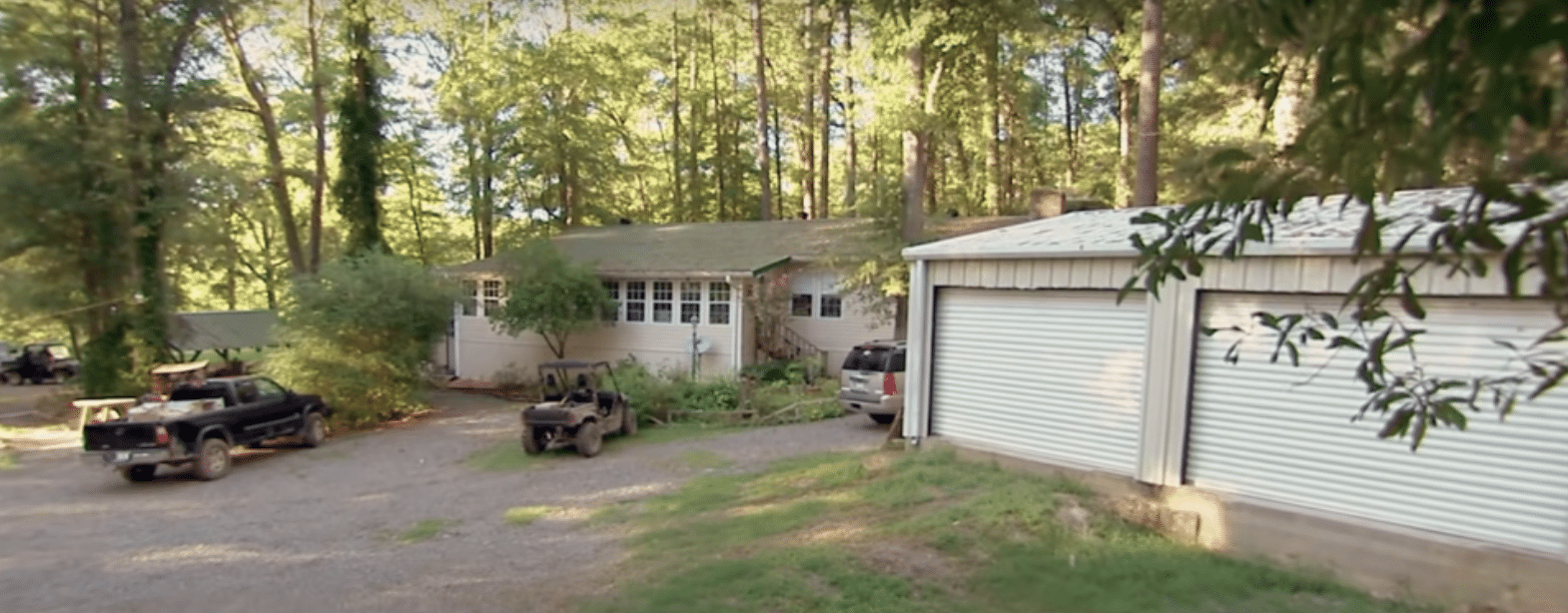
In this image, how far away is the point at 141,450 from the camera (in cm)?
1281

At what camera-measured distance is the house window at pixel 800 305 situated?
22.7 metres

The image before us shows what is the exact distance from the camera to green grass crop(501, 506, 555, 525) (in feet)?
32.5

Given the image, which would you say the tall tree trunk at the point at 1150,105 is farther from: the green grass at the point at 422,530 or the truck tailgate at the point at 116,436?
the truck tailgate at the point at 116,436

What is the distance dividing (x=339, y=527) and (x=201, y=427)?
510 centimetres

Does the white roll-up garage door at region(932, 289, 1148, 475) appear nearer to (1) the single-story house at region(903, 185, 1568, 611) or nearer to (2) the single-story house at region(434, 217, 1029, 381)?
(1) the single-story house at region(903, 185, 1568, 611)

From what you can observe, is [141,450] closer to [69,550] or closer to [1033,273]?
[69,550]

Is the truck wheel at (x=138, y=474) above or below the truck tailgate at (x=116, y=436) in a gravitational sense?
below

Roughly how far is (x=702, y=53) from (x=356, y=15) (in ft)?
45.7

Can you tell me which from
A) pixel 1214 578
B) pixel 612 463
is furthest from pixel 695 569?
pixel 612 463

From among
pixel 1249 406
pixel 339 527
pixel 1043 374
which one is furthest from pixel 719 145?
pixel 1249 406

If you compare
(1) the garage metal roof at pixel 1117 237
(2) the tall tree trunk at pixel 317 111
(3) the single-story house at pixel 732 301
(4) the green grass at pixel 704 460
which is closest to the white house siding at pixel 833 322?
(3) the single-story house at pixel 732 301

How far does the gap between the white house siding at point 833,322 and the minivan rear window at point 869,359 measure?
19.2 ft

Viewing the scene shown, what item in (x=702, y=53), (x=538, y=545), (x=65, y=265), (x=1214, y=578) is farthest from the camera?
(x=702, y=53)

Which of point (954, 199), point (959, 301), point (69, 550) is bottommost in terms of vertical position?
point (69, 550)
